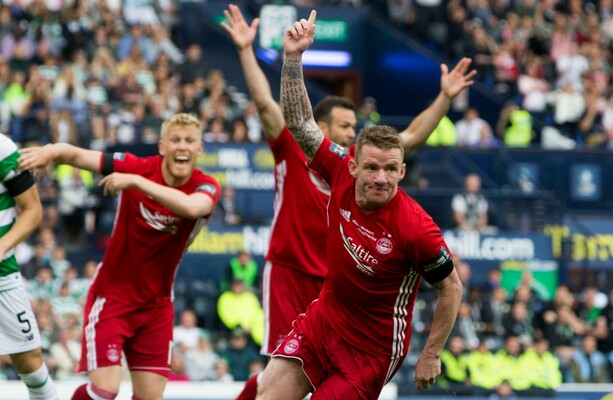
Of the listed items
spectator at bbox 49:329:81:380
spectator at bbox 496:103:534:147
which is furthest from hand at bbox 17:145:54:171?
spectator at bbox 496:103:534:147

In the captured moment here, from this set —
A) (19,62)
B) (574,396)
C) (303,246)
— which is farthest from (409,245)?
(19,62)

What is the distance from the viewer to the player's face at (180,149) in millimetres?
9617

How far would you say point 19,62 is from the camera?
21438 mm

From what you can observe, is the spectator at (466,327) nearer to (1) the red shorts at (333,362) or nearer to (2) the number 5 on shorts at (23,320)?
(2) the number 5 on shorts at (23,320)

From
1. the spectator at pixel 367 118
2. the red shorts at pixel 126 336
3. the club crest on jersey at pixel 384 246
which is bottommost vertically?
the red shorts at pixel 126 336

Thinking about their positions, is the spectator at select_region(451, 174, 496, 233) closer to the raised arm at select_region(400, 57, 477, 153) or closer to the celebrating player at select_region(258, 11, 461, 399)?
the raised arm at select_region(400, 57, 477, 153)

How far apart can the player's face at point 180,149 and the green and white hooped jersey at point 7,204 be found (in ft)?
3.54

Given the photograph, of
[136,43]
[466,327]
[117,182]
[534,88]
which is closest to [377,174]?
[117,182]

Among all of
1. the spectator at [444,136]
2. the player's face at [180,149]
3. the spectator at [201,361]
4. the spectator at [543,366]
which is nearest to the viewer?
the player's face at [180,149]

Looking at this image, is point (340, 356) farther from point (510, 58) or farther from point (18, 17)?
point (510, 58)

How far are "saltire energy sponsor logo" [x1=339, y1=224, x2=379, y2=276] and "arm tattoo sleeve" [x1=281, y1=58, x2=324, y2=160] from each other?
2.26 feet

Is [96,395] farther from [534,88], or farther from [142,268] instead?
[534,88]

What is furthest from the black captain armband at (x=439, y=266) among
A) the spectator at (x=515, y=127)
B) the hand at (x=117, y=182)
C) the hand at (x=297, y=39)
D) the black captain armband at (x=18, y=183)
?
the spectator at (x=515, y=127)

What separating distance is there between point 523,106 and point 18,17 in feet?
32.3
